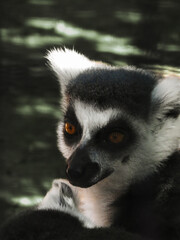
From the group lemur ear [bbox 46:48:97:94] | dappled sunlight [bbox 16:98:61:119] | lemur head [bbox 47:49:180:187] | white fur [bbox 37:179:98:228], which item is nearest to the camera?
white fur [bbox 37:179:98:228]

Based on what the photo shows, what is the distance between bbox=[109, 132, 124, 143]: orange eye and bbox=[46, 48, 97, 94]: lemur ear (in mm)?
457

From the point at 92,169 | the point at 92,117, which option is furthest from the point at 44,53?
the point at 92,169

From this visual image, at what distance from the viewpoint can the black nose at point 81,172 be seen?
186cm

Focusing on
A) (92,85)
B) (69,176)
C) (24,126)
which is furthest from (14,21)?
(69,176)

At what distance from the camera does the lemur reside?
187 cm

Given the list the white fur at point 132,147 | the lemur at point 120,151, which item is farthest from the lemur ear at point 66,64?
the white fur at point 132,147

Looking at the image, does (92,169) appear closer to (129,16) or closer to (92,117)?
(92,117)

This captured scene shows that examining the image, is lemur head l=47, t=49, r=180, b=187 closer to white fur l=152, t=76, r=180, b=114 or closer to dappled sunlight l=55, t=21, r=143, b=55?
white fur l=152, t=76, r=180, b=114

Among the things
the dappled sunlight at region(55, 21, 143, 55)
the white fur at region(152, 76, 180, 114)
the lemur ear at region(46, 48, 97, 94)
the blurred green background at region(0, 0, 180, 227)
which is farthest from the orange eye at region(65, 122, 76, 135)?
the dappled sunlight at region(55, 21, 143, 55)

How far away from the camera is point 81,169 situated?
1866mm

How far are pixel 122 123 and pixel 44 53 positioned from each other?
1435mm

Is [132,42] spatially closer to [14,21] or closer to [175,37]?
[175,37]

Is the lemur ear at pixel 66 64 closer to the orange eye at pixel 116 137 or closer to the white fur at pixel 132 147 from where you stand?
the white fur at pixel 132 147

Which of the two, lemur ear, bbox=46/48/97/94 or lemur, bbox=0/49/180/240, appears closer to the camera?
lemur, bbox=0/49/180/240
